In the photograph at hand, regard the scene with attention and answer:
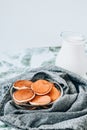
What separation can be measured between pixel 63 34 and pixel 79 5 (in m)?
0.61

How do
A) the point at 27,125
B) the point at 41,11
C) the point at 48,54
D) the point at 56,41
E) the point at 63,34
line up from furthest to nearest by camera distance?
the point at 56,41 < the point at 41,11 < the point at 48,54 < the point at 63,34 < the point at 27,125

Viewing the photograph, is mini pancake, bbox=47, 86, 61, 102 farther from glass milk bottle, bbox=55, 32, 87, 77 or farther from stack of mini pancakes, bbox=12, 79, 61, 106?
glass milk bottle, bbox=55, 32, 87, 77

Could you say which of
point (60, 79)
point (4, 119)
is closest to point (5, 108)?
point (4, 119)

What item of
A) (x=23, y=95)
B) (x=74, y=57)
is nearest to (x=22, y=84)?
(x=23, y=95)

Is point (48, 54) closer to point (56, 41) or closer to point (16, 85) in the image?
point (16, 85)

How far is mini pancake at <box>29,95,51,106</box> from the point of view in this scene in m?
0.73

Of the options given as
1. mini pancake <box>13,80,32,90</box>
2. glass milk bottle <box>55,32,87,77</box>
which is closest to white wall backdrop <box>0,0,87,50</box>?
glass milk bottle <box>55,32,87,77</box>

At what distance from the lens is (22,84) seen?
2.60 feet

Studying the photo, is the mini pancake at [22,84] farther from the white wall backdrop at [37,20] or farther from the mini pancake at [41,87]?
the white wall backdrop at [37,20]

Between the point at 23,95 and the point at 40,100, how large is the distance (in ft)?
0.15

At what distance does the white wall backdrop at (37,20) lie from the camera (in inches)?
58.0

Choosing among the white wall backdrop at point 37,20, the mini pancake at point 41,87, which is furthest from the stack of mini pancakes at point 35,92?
the white wall backdrop at point 37,20

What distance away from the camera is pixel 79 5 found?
1496 mm

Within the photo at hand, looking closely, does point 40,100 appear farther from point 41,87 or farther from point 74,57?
point 74,57
